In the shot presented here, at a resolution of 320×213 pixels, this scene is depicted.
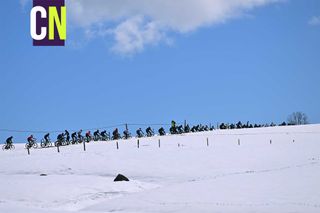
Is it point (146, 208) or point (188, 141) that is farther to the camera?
point (188, 141)

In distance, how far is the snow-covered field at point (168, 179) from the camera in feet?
70.6

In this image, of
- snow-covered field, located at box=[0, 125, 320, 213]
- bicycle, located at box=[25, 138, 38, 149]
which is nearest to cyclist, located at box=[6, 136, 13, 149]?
bicycle, located at box=[25, 138, 38, 149]

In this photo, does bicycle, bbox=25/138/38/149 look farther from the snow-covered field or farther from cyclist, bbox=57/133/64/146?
the snow-covered field

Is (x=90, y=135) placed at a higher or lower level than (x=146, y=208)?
higher

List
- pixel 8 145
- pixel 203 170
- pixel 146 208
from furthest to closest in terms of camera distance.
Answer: pixel 8 145
pixel 203 170
pixel 146 208

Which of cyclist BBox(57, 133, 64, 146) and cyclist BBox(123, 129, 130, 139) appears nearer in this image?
cyclist BBox(57, 133, 64, 146)

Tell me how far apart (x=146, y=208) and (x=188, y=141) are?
32945 mm

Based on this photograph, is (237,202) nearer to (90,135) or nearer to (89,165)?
(89,165)

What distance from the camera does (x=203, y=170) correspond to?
35.9 meters

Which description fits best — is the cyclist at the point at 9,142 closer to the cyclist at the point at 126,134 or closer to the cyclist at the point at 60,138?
the cyclist at the point at 60,138

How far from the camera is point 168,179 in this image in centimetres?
3275

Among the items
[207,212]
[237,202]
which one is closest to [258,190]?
[237,202]

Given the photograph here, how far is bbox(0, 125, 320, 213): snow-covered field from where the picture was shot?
21.5 meters

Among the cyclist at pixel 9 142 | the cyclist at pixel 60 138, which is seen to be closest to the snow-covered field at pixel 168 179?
the cyclist at pixel 60 138
